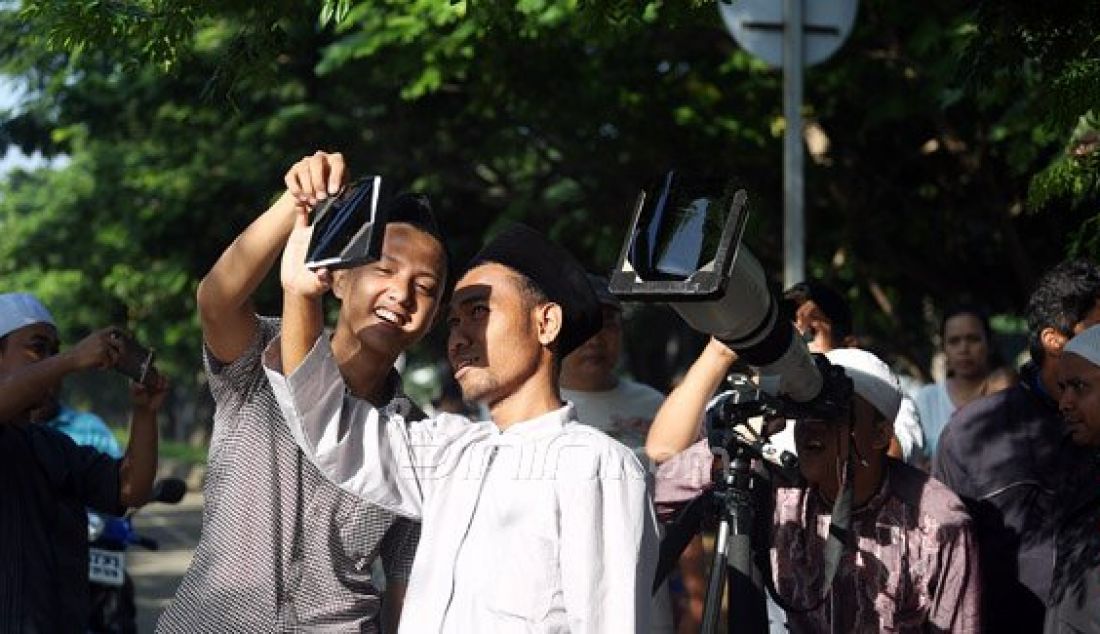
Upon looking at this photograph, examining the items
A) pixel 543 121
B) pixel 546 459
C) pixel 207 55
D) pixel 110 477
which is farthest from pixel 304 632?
pixel 543 121

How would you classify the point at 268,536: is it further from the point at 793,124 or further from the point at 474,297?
the point at 793,124

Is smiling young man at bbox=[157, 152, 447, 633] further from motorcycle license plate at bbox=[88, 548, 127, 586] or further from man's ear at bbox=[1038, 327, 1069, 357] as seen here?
motorcycle license plate at bbox=[88, 548, 127, 586]

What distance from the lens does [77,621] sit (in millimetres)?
5750

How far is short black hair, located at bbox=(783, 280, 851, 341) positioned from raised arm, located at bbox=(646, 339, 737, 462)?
0.80 m

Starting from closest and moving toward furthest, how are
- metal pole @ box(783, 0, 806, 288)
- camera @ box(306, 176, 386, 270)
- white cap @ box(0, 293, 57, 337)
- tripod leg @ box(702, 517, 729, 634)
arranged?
1. camera @ box(306, 176, 386, 270)
2. tripod leg @ box(702, 517, 729, 634)
3. white cap @ box(0, 293, 57, 337)
4. metal pole @ box(783, 0, 806, 288)

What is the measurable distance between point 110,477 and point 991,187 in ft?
32.3

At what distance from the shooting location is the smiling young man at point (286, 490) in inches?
164

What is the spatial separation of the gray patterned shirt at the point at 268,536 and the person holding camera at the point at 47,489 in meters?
1.09

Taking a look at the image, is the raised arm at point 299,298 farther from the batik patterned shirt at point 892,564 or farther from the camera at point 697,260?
the batik patterned shirt at point 892,564

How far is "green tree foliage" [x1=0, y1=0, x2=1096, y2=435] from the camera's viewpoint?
13.5 metres

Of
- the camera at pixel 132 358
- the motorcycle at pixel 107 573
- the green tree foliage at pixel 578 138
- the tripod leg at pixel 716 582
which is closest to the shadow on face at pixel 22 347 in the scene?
the camera at pixel 132 358

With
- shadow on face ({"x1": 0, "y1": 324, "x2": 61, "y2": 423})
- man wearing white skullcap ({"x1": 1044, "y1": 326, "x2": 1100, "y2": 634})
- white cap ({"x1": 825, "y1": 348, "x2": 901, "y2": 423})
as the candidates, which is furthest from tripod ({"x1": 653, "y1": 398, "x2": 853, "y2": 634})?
shadow on face ({"x1": 0, "y1": 324, "x2": 61, "y2": 423})

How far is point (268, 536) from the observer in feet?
13.8

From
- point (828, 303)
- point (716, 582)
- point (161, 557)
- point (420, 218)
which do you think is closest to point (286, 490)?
point (420, 218)
